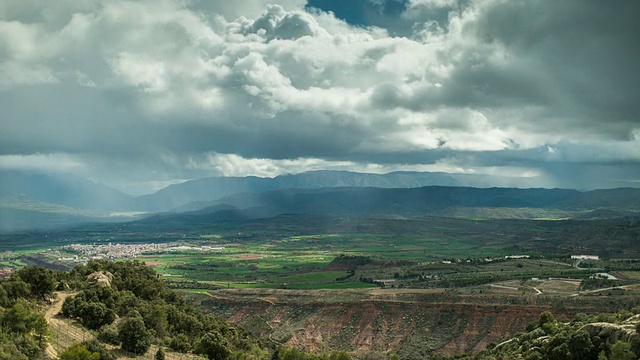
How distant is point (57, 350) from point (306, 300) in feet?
305

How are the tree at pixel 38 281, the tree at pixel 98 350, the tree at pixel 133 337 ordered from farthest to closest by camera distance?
the tree at pixel 38 281 → the tree at pixel 133 337 → the tree at pixel 98 350

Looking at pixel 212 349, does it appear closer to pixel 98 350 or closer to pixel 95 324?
pixel 95 324

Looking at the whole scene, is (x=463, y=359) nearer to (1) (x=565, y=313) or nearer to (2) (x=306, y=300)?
(1) (x=565, y=313)

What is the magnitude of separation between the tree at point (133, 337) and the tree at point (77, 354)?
30.7ft

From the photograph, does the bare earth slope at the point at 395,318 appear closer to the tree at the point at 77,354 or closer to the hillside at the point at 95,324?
the hillside at the point at 95,324

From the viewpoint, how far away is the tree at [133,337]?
5066 cm

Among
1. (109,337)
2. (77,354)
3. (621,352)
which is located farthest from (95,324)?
(621,352)

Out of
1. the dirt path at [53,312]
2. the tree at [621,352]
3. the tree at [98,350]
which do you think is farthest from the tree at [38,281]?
the tree at [621,352]

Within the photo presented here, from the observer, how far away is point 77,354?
129 feet

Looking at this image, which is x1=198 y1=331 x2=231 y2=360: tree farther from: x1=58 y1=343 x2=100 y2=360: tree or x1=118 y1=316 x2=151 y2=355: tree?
x1=58 y1=343 x2=100 y2=360: tree

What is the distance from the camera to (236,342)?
245 ft

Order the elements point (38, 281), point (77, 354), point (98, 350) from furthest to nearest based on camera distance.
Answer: point (38, 281)
point (98, 350)
point (77, 354)

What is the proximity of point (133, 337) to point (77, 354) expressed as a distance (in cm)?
1177

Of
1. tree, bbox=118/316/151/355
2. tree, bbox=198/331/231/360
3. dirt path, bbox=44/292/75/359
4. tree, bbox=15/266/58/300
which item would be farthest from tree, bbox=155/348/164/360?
tree, bbox=15/266/58/300
